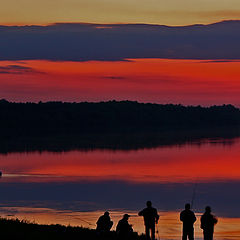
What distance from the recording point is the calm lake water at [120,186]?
1570 inches

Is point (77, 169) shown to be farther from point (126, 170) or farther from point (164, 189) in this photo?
point (164, 189)

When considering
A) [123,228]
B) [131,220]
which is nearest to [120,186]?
[131,220]

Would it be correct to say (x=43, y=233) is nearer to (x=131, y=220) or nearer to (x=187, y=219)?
(x=187, y=219)

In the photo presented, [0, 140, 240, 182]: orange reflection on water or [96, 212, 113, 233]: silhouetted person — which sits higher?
[96, 212, 113, 233]: silhouetted person

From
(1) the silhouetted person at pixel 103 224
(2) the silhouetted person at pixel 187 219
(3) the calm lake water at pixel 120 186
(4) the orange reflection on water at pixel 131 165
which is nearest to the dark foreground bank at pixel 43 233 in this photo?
(1) the silhouetted person at pixel 103 224

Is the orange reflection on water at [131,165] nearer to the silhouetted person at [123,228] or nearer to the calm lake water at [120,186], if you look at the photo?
the calm lake water at [120,186]

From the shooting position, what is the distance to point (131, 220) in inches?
1457

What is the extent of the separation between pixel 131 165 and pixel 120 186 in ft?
67.6

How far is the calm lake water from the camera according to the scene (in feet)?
131

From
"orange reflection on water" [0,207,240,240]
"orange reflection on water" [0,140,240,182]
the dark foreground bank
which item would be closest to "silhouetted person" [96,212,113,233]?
the dark foreground bank

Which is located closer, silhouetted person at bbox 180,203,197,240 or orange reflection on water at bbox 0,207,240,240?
silhouetted person at bbox 180,203,197,240

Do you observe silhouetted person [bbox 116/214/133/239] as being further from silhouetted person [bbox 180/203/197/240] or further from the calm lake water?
the calm lake water

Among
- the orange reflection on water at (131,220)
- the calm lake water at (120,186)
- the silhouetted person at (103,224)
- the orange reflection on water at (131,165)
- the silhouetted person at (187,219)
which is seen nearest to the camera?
the silhouetted person at (187,219)

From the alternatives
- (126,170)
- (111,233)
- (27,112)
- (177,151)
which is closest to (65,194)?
(126,170)
